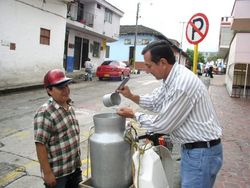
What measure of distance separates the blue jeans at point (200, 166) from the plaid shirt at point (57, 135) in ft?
3.37

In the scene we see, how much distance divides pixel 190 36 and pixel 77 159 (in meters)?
4.50

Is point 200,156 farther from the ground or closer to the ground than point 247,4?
closer to the ground

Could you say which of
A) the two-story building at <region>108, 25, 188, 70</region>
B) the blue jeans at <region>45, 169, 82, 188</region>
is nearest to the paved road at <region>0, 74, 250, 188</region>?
the blue jeans at <region>45, 169, 82, 188</region>

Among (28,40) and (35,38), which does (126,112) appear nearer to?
(28,40)

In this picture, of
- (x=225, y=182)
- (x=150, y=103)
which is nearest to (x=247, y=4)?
(x=225, y=182)

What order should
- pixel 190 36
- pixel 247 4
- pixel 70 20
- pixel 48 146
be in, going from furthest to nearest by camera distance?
pixel 70 20, pixel 247 4, pixel 190 36, pixel 48 146

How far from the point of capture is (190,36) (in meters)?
6.72

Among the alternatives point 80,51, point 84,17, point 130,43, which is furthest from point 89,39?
point 130,43

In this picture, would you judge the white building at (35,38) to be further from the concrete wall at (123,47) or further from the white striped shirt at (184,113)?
the concrete wall at (123,47)

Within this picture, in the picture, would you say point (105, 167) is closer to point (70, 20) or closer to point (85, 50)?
point (70, 20)

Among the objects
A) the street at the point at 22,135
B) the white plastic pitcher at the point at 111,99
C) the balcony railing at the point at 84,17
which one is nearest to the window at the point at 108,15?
the balcony railing at the point at 84,17

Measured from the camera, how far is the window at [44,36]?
691 inches

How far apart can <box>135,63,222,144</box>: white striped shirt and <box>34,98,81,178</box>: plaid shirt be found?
74 centimetres

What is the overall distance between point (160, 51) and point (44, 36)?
1635 cm
